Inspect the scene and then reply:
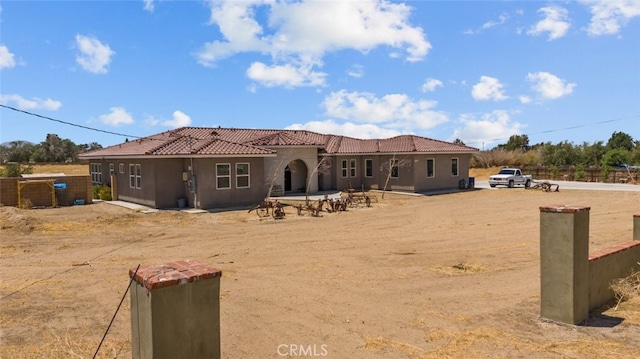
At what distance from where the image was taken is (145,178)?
2325 cm

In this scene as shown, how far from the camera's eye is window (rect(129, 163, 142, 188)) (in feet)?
79.0

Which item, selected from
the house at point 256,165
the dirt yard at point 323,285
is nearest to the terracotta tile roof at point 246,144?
the house at point 256,165

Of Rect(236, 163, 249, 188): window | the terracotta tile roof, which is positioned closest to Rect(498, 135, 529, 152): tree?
the terracotta tile roof

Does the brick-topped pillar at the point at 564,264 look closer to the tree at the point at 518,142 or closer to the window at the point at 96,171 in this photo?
the window at the point at 96,171

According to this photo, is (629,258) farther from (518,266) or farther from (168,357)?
(168,357)

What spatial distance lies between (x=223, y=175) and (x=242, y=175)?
117cm

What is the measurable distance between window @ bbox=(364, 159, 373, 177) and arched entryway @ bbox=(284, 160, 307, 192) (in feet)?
17.2

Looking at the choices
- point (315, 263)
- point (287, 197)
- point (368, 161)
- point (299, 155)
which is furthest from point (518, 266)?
point (368, 161)

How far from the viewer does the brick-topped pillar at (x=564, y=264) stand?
22.7 feet

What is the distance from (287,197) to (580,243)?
22153mm

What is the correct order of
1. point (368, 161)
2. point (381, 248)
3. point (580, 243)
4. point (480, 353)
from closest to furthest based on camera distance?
point (480, 353)
point (580, 243)
point (381, 248)
point (368, 161)

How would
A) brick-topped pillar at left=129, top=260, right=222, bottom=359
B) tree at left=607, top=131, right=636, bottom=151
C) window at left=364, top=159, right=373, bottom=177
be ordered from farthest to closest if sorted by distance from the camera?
1. tree at left=607, top=131, right=636, bottom=151
2. window at left=364, top=159, right=373, bottom=177
3. brick-topped pillar at left=129, top=260, right=222, bottom=359

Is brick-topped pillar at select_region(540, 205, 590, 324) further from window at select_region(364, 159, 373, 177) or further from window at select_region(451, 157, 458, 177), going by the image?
window at select_region(451, 157, 458, 177)

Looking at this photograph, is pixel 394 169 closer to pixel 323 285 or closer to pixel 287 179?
pixel 287 179
